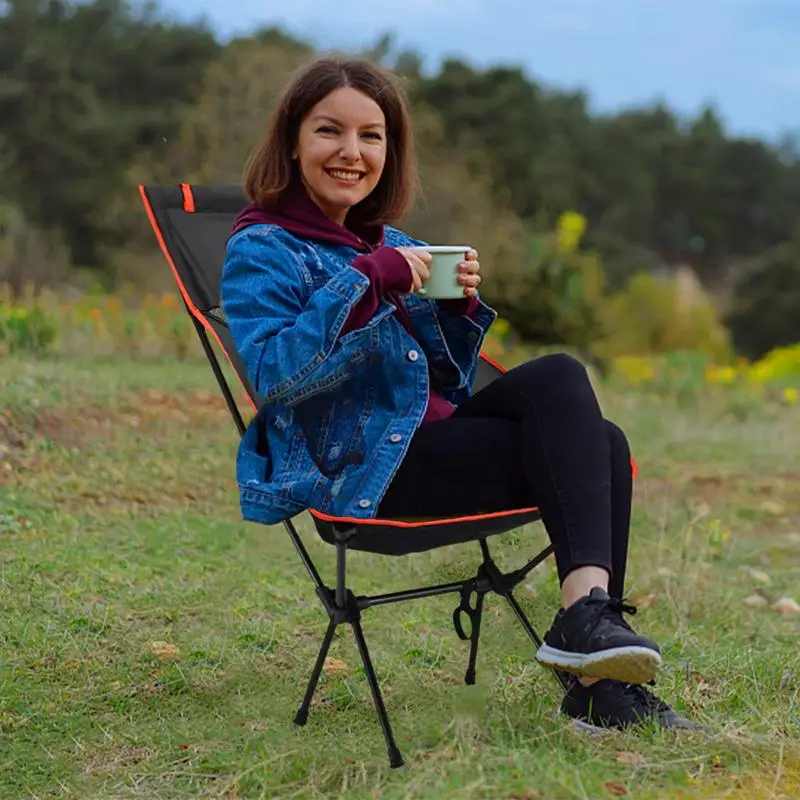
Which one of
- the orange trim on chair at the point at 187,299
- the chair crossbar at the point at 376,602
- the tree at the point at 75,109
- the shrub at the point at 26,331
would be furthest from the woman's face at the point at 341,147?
the tree at the point at 75,109

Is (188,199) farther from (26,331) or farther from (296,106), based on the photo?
(26,331)

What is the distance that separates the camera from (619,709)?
2.08 m

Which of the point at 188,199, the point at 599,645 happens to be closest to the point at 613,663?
the point at 599,645

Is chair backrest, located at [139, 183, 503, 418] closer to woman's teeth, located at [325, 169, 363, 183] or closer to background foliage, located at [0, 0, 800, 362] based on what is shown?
woman's teeth, located at [325, 169, 363, 183]

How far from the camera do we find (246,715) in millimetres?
2432

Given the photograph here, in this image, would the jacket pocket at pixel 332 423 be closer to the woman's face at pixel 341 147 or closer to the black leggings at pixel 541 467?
the black leggings at pixel 541 467

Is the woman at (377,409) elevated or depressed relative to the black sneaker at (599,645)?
elevated

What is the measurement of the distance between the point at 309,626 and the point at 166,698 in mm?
530

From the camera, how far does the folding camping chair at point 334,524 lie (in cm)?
206

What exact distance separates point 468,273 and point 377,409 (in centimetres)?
29

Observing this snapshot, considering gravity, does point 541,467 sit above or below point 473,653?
above

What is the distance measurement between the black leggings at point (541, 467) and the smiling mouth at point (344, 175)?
1.59 ft

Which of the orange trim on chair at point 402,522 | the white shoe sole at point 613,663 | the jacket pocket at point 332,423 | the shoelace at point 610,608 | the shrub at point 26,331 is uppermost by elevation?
the jacket pocket at point 332,423

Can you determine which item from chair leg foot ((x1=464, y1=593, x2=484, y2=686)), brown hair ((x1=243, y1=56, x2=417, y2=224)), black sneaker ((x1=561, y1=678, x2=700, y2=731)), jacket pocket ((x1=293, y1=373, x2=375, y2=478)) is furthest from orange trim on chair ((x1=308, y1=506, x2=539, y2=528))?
brown hair ((x1=243, y1=56, x2=417, y2=224))
